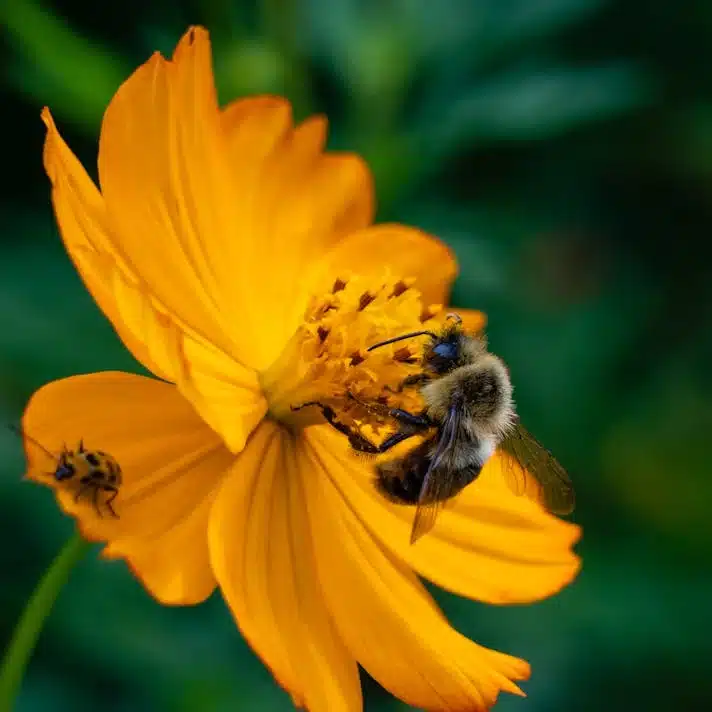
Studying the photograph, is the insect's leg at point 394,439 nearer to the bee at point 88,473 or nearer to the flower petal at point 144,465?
the flower petal at point 144,465

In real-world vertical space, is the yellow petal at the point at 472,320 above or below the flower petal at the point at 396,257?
below

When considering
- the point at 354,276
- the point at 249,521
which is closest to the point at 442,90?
the point at 354,276

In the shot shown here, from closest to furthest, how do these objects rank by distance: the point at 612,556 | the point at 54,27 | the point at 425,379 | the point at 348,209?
the point at 425,379, the point at 348,209, the point at 54,27, the point at 612,556

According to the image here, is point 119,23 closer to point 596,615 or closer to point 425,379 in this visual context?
point 425,379

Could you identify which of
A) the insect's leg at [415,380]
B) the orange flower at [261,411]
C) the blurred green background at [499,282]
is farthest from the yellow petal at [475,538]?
the blurred green background at [499,282]

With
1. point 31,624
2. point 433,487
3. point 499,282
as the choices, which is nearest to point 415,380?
point 433,487

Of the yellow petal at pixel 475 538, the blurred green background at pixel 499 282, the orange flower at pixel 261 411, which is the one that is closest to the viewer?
the orange flower at pixel 261 411

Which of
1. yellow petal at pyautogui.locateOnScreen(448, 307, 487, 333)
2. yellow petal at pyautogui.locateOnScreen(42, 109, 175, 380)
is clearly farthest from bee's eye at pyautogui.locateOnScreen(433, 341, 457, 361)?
yellow petal at pyautogui.locateOnScreen(42, 109, 175, 380)

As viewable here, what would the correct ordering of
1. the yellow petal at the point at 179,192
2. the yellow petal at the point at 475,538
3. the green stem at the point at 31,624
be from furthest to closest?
the yellow petal at the point at 475,538 → the yellow petal at the point at 179,192 → the green stem at the point at 31,624

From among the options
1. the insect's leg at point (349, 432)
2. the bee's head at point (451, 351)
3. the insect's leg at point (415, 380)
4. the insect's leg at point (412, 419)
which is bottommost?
the insect's leg at point (349, 432)
